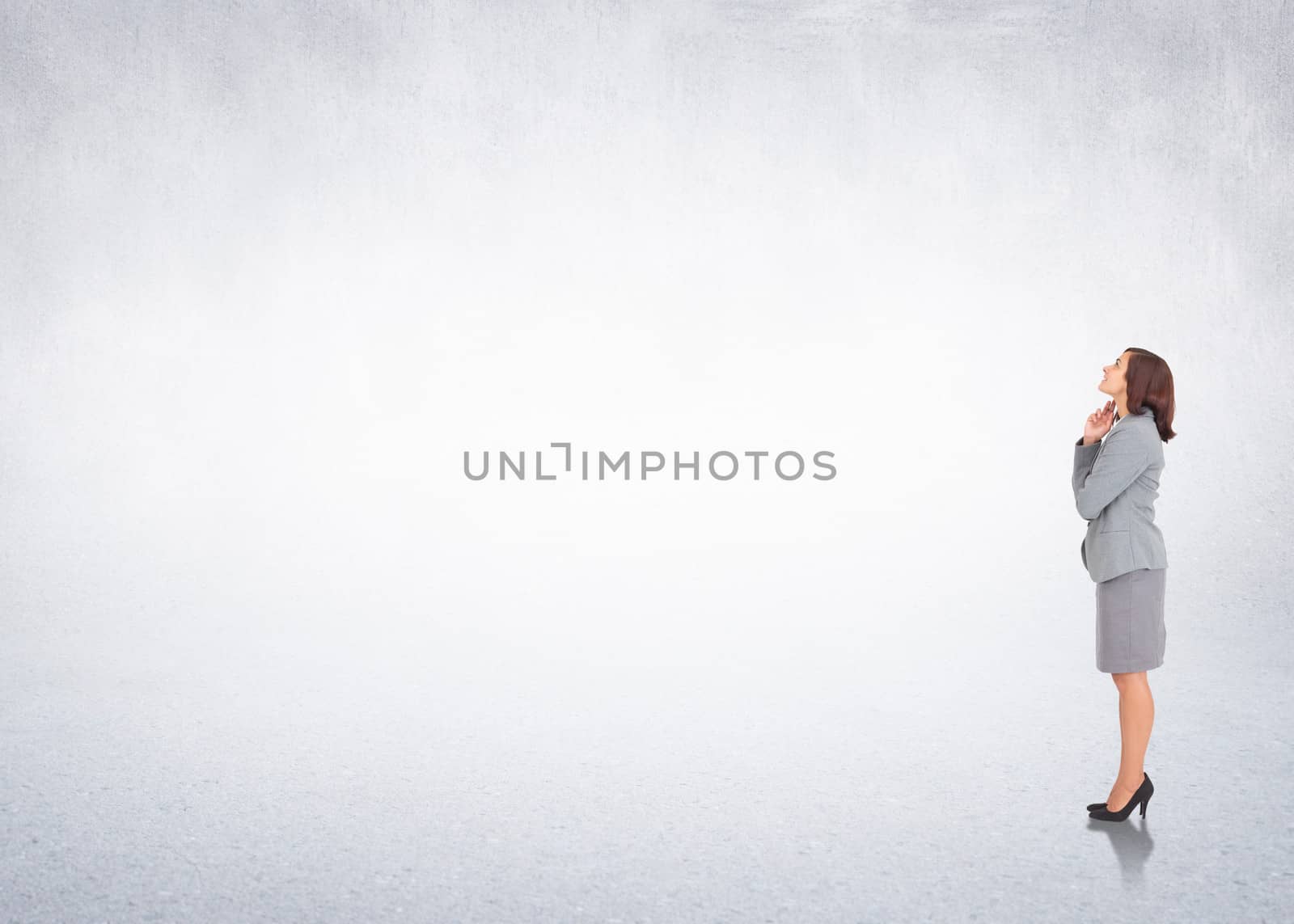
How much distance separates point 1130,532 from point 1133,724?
41cm

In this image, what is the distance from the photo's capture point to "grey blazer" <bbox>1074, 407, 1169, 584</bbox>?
230 centimetres

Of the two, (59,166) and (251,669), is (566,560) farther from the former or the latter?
(59,166)

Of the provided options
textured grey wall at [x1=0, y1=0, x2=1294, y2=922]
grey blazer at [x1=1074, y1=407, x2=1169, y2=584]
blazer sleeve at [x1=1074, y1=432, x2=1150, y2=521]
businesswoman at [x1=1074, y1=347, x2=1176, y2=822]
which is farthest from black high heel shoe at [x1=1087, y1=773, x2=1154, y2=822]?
textured grey wall at [x1=0, y1=0, x2=1294, y2=922]

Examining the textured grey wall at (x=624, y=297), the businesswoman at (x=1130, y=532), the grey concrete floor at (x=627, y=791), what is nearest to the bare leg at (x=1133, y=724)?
the businesswoman at (x=1130, y=532)

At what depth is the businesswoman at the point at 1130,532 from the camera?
2.31 m

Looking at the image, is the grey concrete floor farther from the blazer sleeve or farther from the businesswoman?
the blazer sleeve

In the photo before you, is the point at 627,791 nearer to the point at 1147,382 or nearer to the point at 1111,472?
the point at 1111,472

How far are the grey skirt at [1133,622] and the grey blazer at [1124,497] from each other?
0.03m

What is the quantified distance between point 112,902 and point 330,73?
15.4 feet

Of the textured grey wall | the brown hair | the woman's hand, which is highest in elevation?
the textured grey wall

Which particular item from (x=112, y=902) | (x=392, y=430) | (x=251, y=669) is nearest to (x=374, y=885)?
(x=112, y=902)

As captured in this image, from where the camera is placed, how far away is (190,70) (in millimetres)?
5730

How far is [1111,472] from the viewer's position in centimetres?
231

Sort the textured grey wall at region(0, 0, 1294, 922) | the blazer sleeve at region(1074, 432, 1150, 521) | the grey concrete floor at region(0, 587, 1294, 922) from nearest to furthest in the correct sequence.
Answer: the grey concrete floor at region(0, 587, 1294, 922), the blazer sleeve at region(1074, 432, 1150, 521), the textured grey wall at region(0, 0, 1294, 922)
